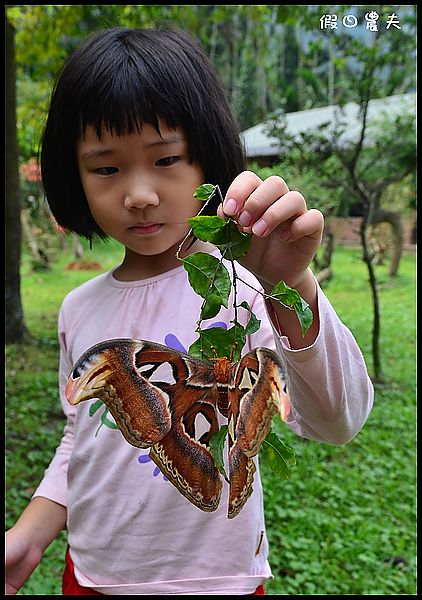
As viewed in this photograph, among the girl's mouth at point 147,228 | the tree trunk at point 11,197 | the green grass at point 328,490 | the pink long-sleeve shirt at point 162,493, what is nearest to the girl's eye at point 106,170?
the girl's mouth at point 147,228

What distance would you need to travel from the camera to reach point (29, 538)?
1276mm

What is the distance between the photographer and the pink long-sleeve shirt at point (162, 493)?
1043 millimetres

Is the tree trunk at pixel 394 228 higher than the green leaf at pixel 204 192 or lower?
lower

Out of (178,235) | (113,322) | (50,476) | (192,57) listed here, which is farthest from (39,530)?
(192,57)

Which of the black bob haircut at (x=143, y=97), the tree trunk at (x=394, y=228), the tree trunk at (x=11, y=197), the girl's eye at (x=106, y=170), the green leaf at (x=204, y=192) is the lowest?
the tree trunk at (x=394, y=228)

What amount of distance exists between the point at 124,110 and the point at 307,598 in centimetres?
220

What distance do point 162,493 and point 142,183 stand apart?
590mm

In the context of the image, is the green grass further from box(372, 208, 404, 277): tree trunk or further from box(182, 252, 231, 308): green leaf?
box(372, 208, 404, 277): tree trunk

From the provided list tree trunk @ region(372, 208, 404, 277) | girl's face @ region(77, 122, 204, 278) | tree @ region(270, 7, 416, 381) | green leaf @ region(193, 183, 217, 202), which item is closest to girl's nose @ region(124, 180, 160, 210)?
girl's face @ region(77, 122, 204, 278)

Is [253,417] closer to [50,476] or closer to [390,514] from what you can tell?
[50,476]

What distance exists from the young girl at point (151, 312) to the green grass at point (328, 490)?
130 cm

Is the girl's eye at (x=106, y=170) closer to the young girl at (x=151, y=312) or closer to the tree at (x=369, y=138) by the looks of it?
the young girl at (x=151, y=312)

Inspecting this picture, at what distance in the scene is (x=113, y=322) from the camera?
4.13 ft

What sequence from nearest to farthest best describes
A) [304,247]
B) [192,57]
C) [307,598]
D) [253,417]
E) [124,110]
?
[253,417] → [304,247] → [124,110] → [192,57] → [307,598]
